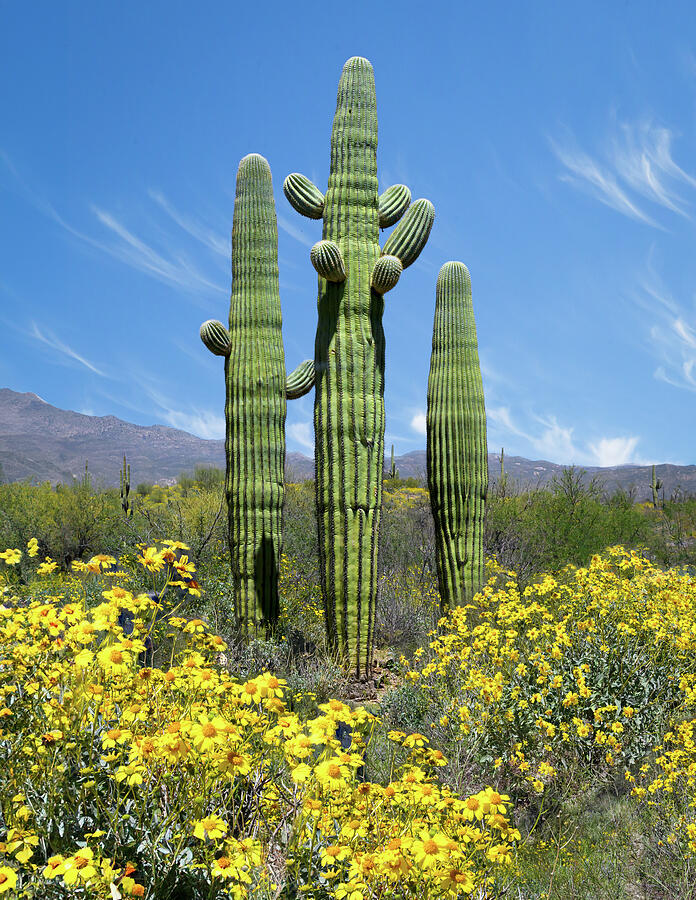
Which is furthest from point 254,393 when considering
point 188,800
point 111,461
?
point 111,461

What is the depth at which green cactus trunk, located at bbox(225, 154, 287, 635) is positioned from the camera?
8211 millimetres

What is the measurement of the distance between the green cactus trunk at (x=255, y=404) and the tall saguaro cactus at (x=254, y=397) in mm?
12

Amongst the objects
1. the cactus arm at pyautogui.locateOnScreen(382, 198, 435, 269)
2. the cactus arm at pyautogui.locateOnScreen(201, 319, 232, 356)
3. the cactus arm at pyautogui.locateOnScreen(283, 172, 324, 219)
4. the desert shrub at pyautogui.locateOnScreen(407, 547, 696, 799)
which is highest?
the cactus arm at pyautogui.locateOnScreen(283, 172, 324, 219)

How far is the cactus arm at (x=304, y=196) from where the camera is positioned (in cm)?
833

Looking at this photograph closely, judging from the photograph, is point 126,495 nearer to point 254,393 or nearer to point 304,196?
point 254,393

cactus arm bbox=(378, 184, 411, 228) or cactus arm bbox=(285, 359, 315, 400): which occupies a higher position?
cactus arm bbox=(378, 184, 411, 228)

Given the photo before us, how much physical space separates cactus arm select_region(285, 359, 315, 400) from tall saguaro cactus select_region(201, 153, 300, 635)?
0.47 feet

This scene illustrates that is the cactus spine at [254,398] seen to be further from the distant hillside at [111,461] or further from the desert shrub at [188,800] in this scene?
the distant hillside at [111,461]

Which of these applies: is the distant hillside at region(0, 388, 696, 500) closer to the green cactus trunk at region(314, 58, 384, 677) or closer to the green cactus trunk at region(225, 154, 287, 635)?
the green cactus trunk at region(225, 154, 287, 635)

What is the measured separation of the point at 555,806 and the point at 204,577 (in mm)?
6567

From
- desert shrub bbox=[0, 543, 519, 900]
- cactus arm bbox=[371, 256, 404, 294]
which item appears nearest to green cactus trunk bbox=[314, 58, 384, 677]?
cactus arm bbox=[371, 256, 404, 294]

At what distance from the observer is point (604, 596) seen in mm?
5090

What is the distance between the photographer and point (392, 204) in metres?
8.49

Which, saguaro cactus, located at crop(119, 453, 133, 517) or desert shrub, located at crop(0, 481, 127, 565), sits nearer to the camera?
desert shrub, located at crop(0, 481, 127, 565)
